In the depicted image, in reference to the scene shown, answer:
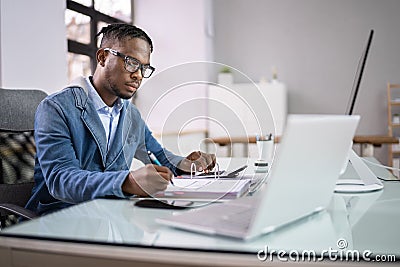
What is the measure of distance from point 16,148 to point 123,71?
1.70 feet

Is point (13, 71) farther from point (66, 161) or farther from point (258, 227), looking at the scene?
point (258, 227)

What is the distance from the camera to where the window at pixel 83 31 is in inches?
162

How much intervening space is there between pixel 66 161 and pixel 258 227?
697 millimetres

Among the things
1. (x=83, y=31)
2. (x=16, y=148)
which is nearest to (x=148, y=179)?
(x=16, y=148)

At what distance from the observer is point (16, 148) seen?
1.68m

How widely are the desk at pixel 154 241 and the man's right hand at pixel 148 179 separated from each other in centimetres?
11

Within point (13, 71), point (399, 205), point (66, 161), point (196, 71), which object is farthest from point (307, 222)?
point (13, 71)

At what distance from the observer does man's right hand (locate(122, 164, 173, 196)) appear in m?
1.06

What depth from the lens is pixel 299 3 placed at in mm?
5805

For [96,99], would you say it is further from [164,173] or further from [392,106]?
[392,106]

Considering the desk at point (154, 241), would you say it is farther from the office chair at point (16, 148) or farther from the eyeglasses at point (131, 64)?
the office chair at point (16, 148)

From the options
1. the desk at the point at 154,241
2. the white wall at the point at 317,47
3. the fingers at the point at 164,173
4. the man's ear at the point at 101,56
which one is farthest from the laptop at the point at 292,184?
the white wall at the point at 317,47

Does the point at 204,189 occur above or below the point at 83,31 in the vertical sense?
below

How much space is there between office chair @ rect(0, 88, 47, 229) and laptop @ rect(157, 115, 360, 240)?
901 mm
